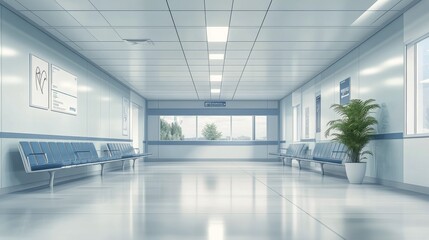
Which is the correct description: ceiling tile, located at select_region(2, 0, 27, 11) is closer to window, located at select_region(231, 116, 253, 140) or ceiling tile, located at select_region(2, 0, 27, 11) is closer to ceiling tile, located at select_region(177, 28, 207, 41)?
ceiling tile, located at select_region(177, 28, 207, 41)

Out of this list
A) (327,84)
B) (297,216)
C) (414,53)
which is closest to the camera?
(297,216)

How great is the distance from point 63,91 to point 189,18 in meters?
3.61

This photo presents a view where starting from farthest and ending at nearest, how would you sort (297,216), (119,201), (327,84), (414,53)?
(327,84), (414,53), (119,201), (297,216)

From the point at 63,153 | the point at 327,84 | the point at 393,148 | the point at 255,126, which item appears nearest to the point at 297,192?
the point at 393,148

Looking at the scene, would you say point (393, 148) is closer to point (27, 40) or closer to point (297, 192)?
point (297, 192)

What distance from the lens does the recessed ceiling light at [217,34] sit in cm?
832

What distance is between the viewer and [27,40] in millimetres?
7742

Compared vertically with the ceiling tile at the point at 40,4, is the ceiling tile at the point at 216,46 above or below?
below

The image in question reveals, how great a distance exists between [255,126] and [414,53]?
1543 centimetres

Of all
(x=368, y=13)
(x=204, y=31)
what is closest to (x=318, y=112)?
(x=204, y=31)

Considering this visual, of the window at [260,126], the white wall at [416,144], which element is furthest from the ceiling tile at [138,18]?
the window at [260,126]

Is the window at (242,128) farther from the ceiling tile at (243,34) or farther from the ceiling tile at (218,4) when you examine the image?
the ceiling tile at (218,4)

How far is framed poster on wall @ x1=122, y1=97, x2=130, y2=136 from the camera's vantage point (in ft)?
52.0

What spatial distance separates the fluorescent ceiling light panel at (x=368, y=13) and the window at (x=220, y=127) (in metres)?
14.8
